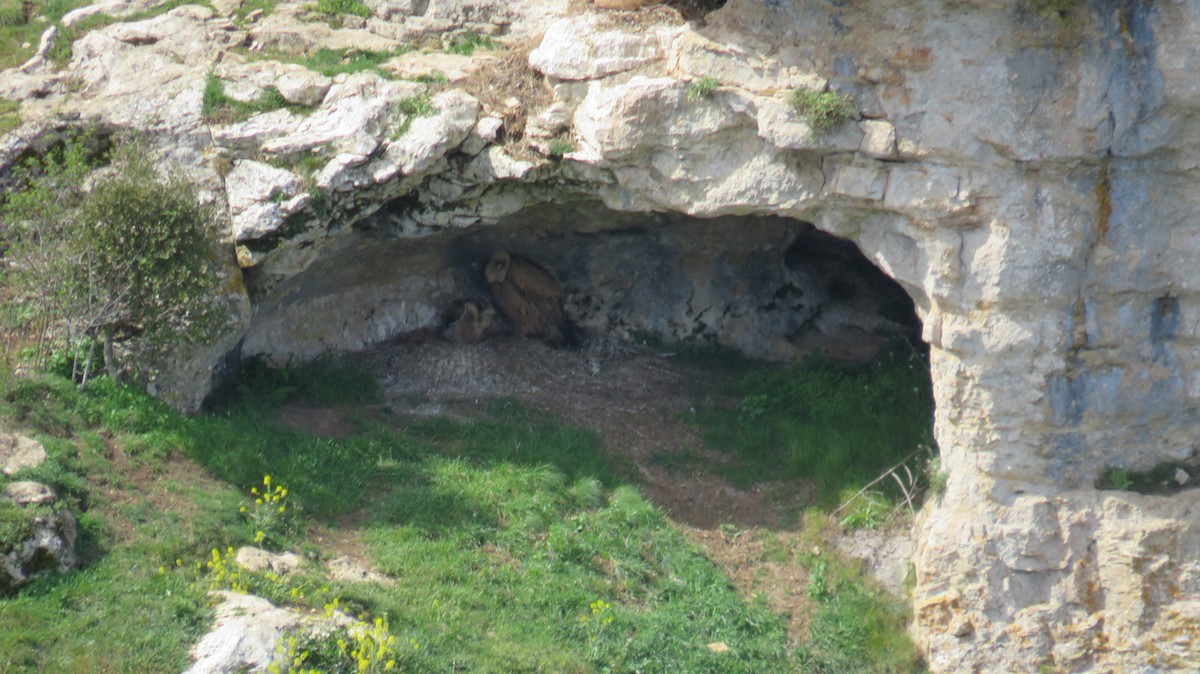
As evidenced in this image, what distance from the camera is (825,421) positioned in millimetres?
12805

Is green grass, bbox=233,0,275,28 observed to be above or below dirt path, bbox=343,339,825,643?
above

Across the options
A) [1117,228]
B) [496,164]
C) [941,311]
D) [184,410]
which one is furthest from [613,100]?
[184,410]

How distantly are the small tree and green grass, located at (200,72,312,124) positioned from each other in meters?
0.96

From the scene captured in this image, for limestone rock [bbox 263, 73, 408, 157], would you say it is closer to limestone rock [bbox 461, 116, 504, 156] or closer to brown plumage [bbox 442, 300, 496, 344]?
limestone rock [bbox 461, 116, 504, 156]

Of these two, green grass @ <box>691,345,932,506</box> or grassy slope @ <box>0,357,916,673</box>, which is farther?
green grass @ <box>691,345,932,506</box>

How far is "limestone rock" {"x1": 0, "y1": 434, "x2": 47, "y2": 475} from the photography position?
31.0ft

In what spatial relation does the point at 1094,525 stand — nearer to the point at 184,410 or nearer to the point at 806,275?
the point at 806,275

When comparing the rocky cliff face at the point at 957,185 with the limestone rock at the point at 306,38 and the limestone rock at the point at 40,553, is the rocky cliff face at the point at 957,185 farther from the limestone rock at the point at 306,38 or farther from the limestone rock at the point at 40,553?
the limestone rock at the point at 40,553

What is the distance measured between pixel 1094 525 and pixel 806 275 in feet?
20.6

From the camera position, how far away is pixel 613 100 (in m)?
10.7

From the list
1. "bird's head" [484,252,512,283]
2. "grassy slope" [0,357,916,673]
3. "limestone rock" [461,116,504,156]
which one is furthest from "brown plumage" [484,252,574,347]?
"limestone rock" [461,116,504,156]

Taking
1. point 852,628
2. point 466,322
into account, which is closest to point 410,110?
point 466,322

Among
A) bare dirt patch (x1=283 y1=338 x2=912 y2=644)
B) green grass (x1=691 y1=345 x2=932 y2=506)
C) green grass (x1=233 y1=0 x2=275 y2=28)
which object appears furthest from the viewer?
green grass (x1=233 y1=0 x2=275 y2=28)

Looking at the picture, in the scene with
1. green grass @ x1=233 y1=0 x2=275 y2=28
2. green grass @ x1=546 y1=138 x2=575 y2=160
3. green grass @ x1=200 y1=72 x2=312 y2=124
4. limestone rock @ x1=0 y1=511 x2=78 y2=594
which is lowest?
limestone rock @ x1=0 y1=511 x2=78 y2=594
